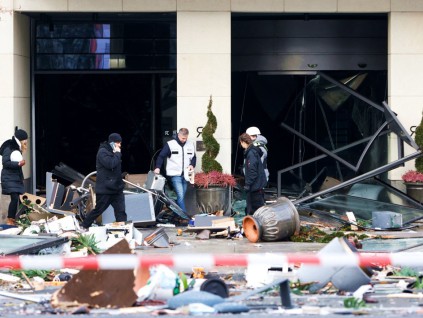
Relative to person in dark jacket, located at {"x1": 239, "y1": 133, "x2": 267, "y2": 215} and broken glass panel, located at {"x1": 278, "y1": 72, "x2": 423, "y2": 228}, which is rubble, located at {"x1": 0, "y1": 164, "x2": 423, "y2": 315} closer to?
person in dark jacket, located at {"x1": 239, "y1": 133, "x2": 267, "y2": 215}

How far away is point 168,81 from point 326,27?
3.69m

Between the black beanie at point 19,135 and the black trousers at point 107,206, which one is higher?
the black beanie at point 19,135

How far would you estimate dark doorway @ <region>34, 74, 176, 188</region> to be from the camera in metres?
25.4

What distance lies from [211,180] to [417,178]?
3.80 meters

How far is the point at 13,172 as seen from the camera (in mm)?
19031

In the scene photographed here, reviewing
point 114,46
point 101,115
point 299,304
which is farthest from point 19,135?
point 299,304

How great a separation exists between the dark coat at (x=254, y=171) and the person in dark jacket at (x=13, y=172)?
12.4ft

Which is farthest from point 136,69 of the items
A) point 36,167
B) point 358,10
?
point 358,10

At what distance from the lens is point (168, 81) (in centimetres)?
2508

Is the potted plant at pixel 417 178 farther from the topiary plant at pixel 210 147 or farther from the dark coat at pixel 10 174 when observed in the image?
the dark coat at pixel 10 174

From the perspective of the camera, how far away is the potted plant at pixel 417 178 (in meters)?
20.7

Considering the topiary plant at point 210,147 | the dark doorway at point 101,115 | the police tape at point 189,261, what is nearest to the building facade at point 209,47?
the topiary plant at point 210,147

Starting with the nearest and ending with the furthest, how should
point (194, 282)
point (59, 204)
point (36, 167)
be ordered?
point (194, 282), point (59, 204), point (36, 167)

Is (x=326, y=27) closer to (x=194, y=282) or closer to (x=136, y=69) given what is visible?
(x=136, y=69)
